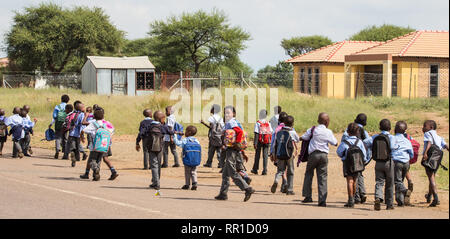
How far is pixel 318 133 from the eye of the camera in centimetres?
1048

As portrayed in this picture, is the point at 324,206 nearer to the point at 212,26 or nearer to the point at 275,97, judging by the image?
the point at 275,97

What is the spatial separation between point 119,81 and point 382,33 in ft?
101

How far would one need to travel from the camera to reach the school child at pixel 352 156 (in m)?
10.4

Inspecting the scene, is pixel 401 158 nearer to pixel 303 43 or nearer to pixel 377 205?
pixel 377 205

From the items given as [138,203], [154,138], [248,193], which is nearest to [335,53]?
[154,138]

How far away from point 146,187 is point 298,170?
4623mm

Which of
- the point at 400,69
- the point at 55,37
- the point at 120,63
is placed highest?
the point at 55,37

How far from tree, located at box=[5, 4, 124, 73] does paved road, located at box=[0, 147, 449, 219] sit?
5268cm

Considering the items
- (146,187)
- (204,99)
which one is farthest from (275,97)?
(146,187)

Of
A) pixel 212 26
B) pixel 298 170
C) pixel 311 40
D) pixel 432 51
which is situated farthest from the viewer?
pixel 311 40

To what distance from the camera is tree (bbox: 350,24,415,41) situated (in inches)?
2576

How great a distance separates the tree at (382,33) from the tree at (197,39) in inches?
498

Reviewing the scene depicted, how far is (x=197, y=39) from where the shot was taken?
6469 cm

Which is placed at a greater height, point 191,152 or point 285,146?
point 285,146
